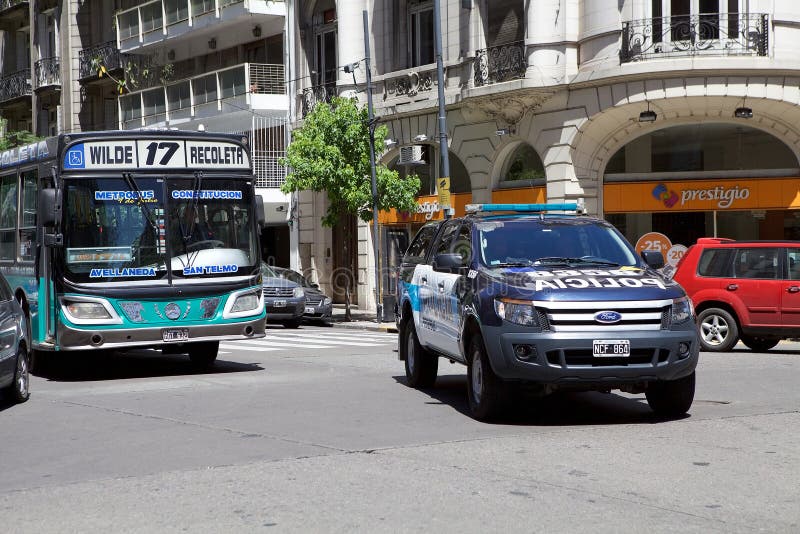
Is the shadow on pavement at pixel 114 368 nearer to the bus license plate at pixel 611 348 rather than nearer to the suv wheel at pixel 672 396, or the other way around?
the suv wheel at pixel 672 396

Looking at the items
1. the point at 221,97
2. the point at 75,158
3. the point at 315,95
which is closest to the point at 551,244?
the point at 75,158

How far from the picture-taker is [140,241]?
1493 cm

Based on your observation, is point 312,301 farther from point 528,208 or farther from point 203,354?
point 528,208

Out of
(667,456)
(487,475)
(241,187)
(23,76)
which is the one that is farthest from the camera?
(23,76)

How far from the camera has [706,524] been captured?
6.40 m

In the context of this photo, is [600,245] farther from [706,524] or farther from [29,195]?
[29,195]

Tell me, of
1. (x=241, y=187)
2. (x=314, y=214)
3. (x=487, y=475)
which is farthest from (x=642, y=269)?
(x=314, y=214)

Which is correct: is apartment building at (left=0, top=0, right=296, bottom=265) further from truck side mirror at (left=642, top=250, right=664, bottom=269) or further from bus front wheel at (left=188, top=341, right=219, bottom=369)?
truck side mirror at (left=642, top=250, right=664, bottom=269)

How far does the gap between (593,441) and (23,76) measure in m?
50.2

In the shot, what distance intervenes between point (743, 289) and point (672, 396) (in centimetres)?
902

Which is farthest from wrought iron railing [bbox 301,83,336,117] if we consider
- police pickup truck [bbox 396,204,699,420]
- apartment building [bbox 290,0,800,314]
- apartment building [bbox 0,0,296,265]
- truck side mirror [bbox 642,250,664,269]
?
truck side mirror [bbox 642,250,664,269]

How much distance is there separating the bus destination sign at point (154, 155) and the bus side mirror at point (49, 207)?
570 mm

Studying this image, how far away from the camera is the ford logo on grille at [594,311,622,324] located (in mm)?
9812

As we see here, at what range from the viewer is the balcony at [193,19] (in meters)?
38.9
